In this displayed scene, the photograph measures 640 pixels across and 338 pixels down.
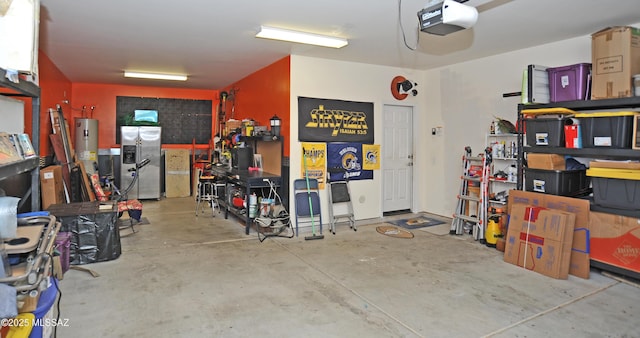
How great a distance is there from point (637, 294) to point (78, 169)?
746 centimetres

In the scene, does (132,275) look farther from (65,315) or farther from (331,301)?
(331,301)

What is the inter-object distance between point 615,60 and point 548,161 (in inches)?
46.8

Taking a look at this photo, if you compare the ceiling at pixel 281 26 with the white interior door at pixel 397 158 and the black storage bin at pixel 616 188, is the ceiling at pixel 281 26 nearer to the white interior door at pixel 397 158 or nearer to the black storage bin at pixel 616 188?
the white interior door at pixel 397 158

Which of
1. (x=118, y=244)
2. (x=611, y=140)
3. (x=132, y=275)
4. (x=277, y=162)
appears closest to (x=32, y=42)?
(x=132, y=275)

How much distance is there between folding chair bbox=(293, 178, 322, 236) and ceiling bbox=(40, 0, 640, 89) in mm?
1918

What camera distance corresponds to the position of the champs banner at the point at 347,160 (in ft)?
19.5

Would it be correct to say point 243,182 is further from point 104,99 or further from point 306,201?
point 104,99

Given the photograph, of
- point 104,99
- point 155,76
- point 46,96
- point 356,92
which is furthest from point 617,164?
point 104,99

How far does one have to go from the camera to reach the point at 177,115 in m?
9.39

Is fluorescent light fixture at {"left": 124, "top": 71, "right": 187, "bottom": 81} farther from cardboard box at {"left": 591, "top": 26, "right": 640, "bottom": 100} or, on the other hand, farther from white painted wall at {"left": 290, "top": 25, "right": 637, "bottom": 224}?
cardboard box at {"left": 591, "top": 26, "right": 640, "bottom": 100}

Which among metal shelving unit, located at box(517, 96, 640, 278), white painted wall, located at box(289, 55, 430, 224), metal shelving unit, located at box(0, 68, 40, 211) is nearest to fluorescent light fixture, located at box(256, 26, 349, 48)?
white painted wall, located at box(289, 55, 430, 224)

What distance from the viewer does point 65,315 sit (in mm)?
2918

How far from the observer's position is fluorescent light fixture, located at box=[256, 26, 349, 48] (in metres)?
4.38

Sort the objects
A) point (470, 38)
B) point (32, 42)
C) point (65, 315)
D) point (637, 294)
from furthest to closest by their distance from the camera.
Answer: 1. point (470, 38)
2. point (637, 294)
3. point (65, 315)
4. point (32, 42)
